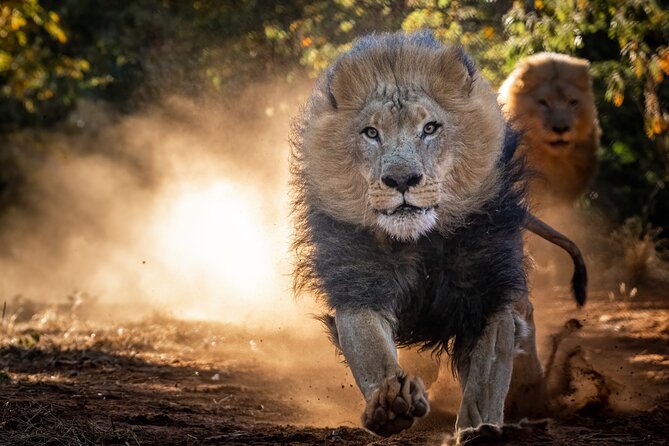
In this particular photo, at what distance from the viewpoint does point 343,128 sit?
4.37m

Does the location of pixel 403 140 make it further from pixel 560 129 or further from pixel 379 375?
pixel 560 129

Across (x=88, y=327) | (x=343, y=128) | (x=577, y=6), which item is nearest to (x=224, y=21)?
(x=88, y=327)

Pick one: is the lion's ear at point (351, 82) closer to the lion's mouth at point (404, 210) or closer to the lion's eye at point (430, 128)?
the lion's eye at point (430, 128)

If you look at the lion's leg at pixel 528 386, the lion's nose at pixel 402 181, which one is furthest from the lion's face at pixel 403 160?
the lion's leg at pixel 528 386

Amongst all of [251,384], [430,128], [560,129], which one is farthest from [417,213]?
[560,129]

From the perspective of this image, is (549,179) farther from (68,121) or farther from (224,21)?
(68,121)

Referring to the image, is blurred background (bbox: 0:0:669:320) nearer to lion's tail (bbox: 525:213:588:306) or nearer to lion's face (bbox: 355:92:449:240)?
lion's tail (bbox: 525:213:588:306)

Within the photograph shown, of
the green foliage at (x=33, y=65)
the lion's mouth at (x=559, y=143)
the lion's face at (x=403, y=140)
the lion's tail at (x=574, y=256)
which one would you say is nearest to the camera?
the lion's face at (x=403, y=140)

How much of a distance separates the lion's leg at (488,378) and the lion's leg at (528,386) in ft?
2.52

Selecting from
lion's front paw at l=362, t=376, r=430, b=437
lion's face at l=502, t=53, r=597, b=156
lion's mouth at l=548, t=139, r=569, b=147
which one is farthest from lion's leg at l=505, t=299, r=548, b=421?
lion's mouth at l=548, t=139, r=569, b=147

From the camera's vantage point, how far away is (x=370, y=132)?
426 centimetres

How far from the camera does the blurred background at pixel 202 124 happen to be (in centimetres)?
851

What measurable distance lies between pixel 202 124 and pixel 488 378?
925 cm

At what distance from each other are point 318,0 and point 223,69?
4.92 ft
